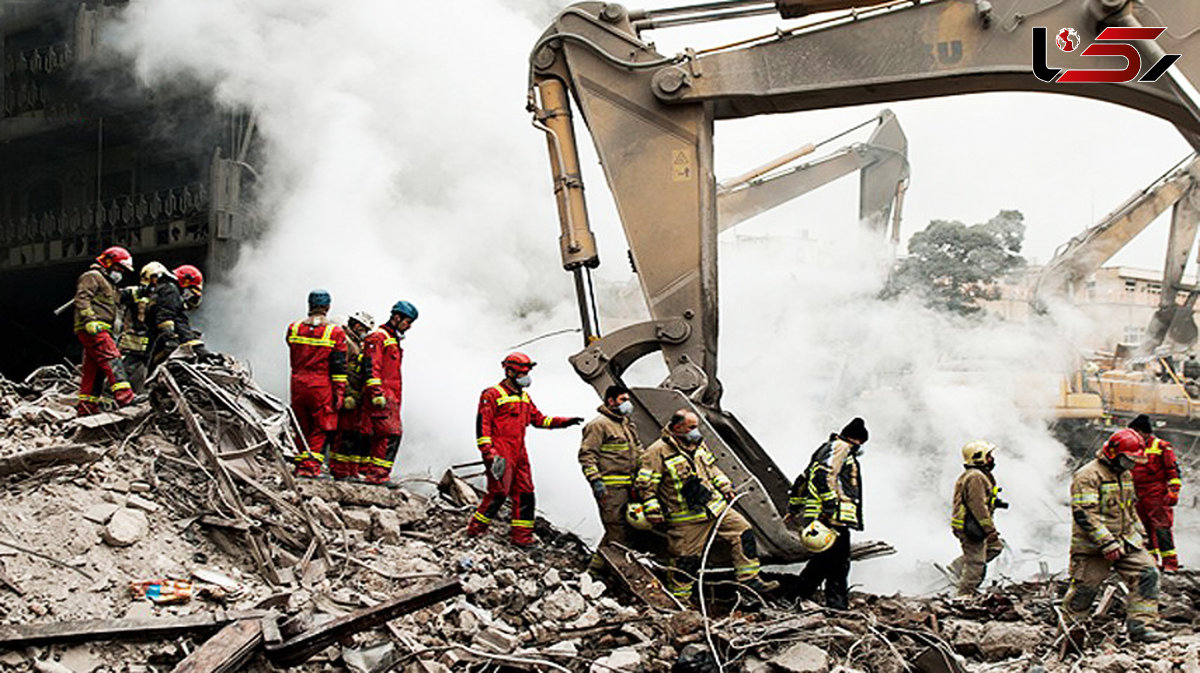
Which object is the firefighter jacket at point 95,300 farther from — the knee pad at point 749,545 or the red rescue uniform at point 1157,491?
the red rescue uniform at point 1157,491

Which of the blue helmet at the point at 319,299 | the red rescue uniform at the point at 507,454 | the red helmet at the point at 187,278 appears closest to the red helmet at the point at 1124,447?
the red rescue uniform at the point at 507,454

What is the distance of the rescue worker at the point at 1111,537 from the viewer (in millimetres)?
6625

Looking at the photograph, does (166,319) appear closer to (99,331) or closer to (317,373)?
(99,331)

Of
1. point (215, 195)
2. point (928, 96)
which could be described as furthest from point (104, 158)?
point (928, 96)

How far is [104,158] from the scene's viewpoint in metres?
17.5

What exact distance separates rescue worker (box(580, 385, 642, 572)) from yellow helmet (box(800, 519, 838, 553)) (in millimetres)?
1144

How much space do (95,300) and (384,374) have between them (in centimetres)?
208

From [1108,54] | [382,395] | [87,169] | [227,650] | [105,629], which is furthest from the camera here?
[87,169]

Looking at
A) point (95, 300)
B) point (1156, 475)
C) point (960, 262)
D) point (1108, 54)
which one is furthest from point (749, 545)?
point (960, 262)

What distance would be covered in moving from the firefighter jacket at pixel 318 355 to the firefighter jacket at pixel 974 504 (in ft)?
14.6

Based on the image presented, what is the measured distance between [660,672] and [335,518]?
2.43 meters

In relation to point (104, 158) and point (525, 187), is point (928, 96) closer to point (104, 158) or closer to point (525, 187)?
point (525, 187)

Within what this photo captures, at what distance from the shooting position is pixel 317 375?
7.89 meters

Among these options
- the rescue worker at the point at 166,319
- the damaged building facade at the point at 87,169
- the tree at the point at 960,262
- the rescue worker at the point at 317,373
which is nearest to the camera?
the rescue worker at the point at 317,373
